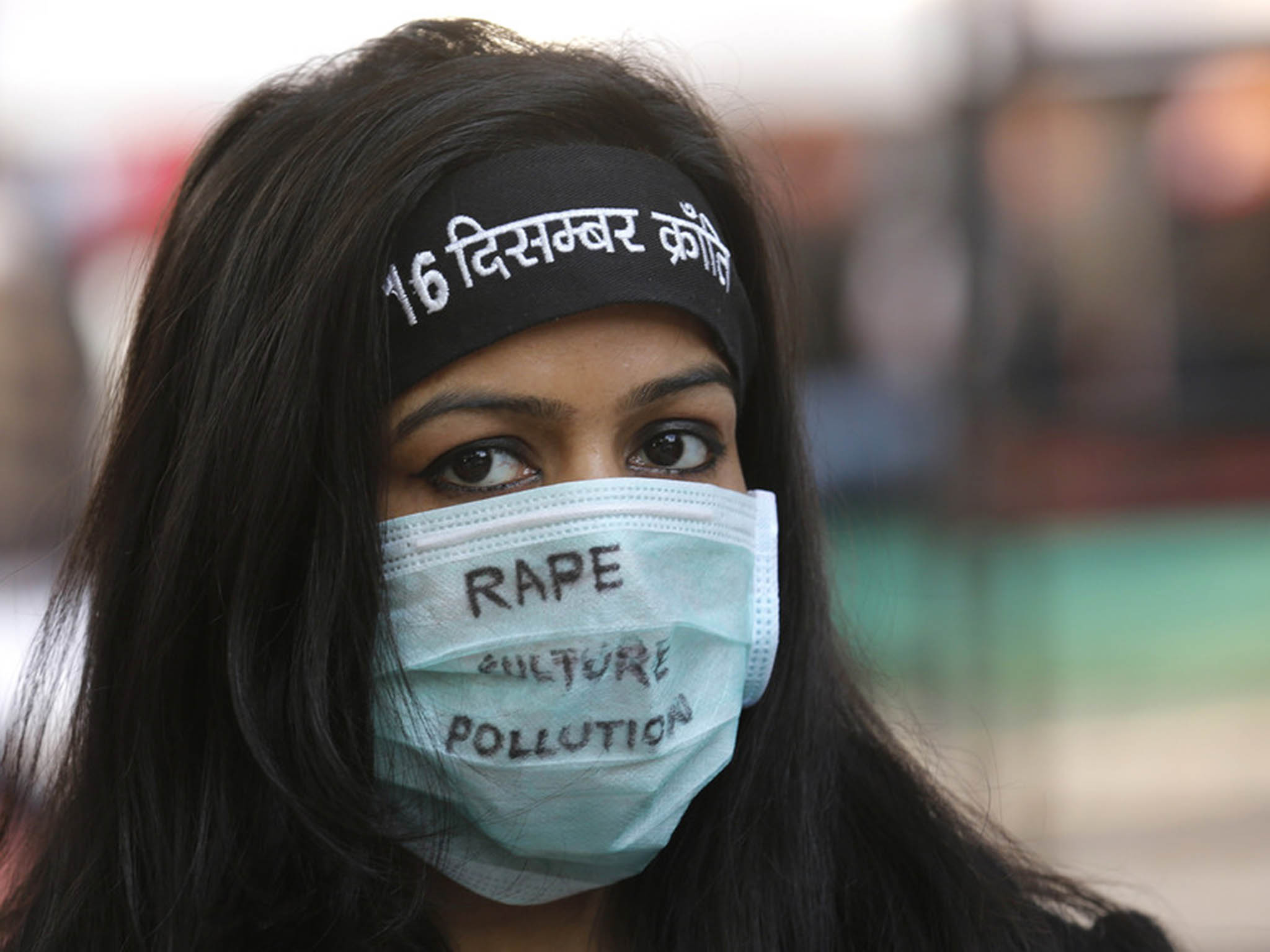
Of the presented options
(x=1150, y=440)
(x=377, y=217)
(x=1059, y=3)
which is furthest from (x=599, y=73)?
(x=1150, y=440)

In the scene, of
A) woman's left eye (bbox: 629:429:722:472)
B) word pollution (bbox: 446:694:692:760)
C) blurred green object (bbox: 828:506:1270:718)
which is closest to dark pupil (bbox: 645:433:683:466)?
woman's left eye (bbox: 629:429:722:472)

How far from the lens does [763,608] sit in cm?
173

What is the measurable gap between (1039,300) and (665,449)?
369 centimetres

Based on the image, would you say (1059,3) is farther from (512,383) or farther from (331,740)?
(331,740)

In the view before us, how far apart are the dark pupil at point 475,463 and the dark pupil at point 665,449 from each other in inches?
8.6

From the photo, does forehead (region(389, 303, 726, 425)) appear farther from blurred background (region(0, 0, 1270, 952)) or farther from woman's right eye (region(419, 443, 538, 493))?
blurred background (region(0, 0, 1270, 952))

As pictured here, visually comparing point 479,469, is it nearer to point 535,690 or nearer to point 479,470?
point 479,470

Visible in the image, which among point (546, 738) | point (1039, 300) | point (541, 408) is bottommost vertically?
point (546, 738)

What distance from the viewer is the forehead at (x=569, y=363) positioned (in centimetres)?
155

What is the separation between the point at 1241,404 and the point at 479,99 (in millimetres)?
4177

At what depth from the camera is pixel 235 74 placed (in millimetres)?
4914

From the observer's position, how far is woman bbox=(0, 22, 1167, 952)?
5.02 feet

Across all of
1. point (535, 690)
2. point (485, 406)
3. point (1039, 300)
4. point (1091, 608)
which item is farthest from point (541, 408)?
point (1091, 608)

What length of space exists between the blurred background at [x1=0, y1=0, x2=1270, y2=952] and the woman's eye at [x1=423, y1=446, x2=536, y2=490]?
340 cm
